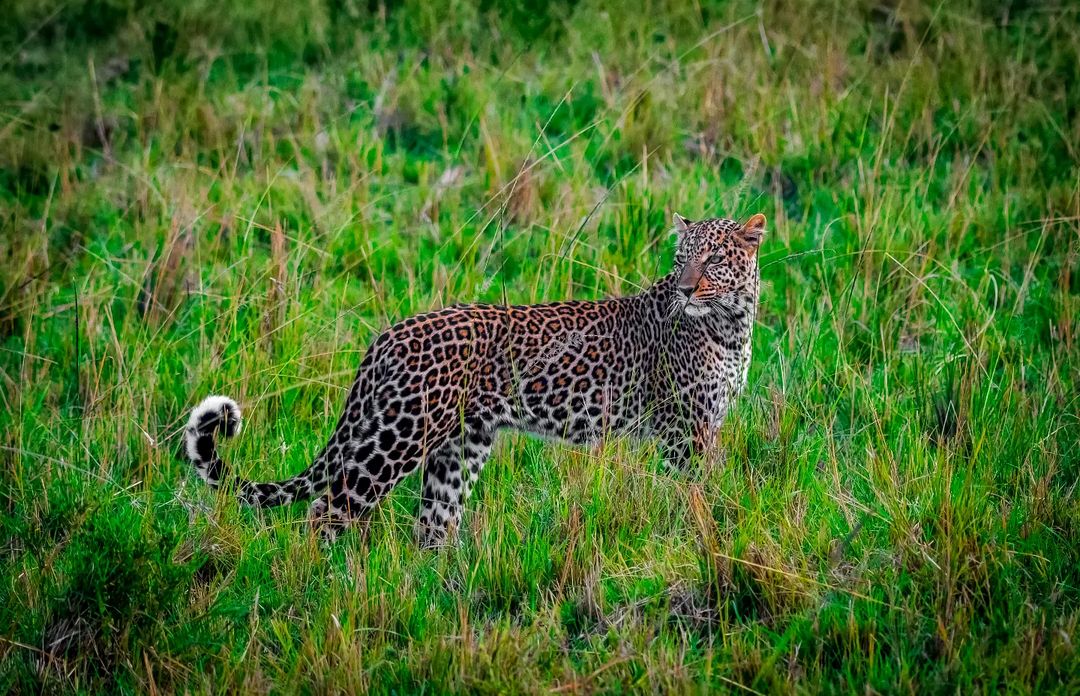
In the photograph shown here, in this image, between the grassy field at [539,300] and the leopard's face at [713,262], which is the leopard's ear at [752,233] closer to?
the leopard's face at [713,262]

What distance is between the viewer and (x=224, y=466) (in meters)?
5.65

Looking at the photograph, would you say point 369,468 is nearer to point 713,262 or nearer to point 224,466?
point 224,466

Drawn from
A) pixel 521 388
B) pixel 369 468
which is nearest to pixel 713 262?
pixel 521 388

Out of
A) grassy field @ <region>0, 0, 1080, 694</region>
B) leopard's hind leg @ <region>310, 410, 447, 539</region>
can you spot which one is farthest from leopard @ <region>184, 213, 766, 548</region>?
grassy field @ <region>0, 0, 1080, 694</region>

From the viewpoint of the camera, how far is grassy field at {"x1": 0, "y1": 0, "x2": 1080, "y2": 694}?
4.77 m

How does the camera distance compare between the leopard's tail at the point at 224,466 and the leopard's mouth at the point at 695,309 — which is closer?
the leopard's tail at the point at 224,466

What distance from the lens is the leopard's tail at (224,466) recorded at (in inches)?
219

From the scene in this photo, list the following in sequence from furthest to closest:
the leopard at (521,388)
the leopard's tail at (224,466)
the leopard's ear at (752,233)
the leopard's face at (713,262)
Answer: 1. the leopard's ear at (752,233)
2. the leopard's face at (713,262)
3. the leopard at (521,388)
4. the leopard's tail at (224,466)

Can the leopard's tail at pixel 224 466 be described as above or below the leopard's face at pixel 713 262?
below

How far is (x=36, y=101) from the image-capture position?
9352 mm

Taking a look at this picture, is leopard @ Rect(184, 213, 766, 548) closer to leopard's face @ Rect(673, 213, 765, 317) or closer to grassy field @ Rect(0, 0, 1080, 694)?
leopard's face @ Rect(673, 213, 765, 317)

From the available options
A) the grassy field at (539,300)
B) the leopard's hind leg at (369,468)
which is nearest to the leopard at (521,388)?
the leopard's hind leg at (369,468)

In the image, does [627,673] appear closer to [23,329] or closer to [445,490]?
[445,490]

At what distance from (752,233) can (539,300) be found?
1450 millimetres
